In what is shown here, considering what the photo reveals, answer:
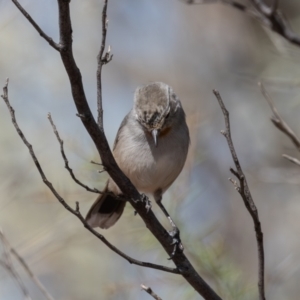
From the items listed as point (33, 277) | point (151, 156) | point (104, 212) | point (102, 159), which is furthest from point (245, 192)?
point (104, 212)

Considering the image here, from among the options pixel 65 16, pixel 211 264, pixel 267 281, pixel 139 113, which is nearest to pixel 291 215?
pixel 267 281

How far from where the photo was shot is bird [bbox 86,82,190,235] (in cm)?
536

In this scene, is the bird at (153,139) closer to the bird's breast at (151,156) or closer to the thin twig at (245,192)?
the bird's breast at (151,156)

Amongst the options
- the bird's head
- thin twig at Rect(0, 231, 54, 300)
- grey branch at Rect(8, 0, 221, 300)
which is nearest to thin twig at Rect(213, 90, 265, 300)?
grey branch at Rect(8, 0, 221, 300)

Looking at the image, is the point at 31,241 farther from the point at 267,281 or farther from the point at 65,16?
the point at 65,16

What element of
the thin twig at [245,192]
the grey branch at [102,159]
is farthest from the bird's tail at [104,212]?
the thin twig at [245,192]

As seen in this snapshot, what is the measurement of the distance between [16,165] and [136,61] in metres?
2.78

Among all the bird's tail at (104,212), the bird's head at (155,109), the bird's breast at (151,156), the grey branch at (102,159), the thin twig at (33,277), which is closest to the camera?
the grey branch at (102,159)

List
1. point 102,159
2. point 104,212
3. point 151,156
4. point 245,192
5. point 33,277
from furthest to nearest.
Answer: point 104,212 → point 151,156 → point 33,277 → point 102,159 → point 245,192

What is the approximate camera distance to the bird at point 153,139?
5.36 metres

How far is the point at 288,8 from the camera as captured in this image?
9.71 m

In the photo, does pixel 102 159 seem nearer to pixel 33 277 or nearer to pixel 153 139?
pixel 33 277

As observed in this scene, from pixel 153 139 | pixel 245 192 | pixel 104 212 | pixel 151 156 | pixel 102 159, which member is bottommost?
pixel 104 212

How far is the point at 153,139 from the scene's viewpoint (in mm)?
5422
